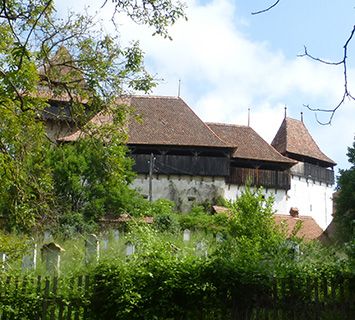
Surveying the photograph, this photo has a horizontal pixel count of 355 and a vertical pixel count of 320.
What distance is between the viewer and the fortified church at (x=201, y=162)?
41625 mm

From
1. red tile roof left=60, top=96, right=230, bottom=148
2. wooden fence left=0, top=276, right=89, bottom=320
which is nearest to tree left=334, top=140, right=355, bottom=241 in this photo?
red tile roof left=60, top=96, right=230, bottom=148

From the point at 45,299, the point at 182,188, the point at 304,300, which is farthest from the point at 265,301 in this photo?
the point at 182,188

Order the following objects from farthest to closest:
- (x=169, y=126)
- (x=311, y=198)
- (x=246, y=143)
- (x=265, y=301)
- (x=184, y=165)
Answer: (x=311, y=198)
(x=246, y=143)
(x=169, y=126)
(x=184, y=165)
(x=265, y=301)

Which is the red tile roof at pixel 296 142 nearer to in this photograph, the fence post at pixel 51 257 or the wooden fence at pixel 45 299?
the fence post at pixel 51 257

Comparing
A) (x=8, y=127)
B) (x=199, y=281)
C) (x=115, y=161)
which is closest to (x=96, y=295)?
(x=199, y=281)

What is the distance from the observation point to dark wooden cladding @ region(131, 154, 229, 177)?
4162cm

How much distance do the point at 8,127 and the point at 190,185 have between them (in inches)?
1201

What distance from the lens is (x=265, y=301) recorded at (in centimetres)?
895

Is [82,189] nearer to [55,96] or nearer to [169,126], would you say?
[169,126]

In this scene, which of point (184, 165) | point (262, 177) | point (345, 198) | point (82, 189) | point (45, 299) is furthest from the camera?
point (262, 177)

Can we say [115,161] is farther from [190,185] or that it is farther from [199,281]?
A: [190,185]

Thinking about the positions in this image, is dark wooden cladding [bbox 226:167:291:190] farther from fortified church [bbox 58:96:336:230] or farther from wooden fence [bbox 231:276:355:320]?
wooden fence [bbox 231:276:355:320]

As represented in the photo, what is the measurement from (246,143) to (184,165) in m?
5.86

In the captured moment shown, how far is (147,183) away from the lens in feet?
136
